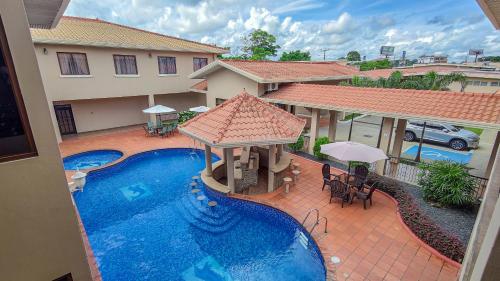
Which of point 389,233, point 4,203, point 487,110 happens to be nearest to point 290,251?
point 389,233

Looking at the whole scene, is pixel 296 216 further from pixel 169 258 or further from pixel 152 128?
pixel 152 128

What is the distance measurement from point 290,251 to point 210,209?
421cm

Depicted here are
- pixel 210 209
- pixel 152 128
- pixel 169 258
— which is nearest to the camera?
pixel 169 258

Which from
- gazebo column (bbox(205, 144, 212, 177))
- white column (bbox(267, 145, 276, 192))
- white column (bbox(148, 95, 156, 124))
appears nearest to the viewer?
white column (bbox(267, 145, 276, 192))

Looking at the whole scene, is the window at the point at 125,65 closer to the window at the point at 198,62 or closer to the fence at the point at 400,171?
the window at the point at 198,62

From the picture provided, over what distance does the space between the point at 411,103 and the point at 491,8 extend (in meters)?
7.49

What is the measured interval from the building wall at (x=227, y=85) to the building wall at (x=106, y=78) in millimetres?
4416

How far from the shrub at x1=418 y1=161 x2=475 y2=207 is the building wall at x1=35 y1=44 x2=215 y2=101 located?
828 inches

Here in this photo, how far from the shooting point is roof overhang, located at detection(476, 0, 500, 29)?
445 cm

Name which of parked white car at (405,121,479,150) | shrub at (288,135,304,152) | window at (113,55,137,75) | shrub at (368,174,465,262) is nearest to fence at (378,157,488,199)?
shrub at (368,174,465,262)

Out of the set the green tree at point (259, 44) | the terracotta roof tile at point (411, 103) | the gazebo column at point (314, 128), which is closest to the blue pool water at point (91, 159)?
the terracotta roof tile at point (411, 103)

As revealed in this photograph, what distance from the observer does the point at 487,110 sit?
9914mm

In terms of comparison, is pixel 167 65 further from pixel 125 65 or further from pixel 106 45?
pixel 106 45

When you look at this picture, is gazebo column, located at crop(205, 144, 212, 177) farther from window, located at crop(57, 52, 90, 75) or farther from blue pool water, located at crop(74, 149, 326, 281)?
window, located at crop(57, 52, 90, 75)
